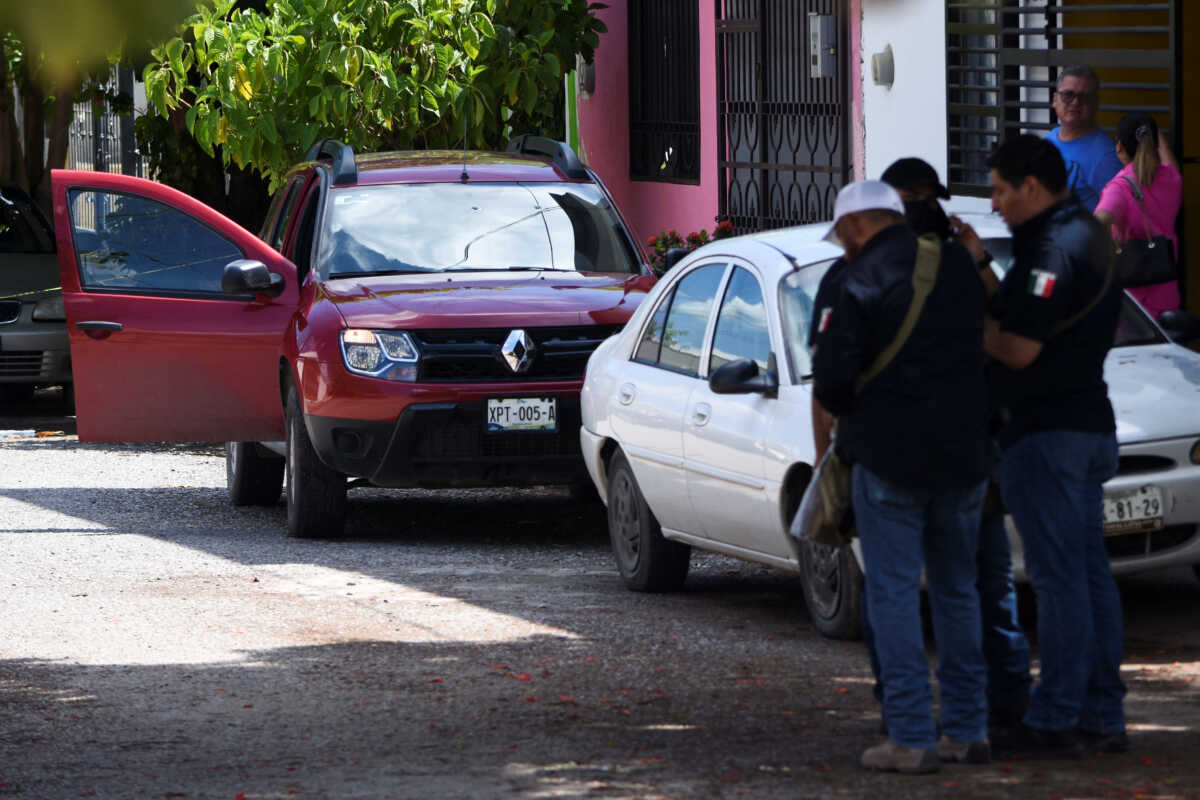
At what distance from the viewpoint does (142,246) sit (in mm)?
13016

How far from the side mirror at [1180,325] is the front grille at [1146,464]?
1105 mm

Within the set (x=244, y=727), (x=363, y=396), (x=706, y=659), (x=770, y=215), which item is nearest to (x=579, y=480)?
(x=363, y=396)

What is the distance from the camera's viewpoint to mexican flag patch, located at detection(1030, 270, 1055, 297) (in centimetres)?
641

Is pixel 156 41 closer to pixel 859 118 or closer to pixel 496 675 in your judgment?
pixel 496 675

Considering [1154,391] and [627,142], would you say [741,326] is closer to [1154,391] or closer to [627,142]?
[1154,391]

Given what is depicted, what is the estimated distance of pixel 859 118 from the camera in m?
16.9

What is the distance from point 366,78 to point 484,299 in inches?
235

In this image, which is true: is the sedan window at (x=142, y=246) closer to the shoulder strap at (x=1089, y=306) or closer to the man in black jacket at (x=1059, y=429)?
the man in black jacket at (x=1059, y=429)

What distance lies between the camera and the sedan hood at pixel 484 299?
11539 millimetres

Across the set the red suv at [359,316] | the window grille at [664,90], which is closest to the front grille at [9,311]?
the window grille at [664,90]

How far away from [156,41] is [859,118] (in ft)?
42.5

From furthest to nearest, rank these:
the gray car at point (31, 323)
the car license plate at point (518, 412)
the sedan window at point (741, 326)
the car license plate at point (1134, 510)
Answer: the gray car at point (31, 323)
the car license plate at point (518, 412)
the sedan window at point (741, 326)
the car license plate at point (1134, 510)

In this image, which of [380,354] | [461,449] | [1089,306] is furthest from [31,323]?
[1089,306]

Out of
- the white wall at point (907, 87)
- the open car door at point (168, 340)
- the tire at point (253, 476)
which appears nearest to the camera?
the open car door at point (168, 340)
